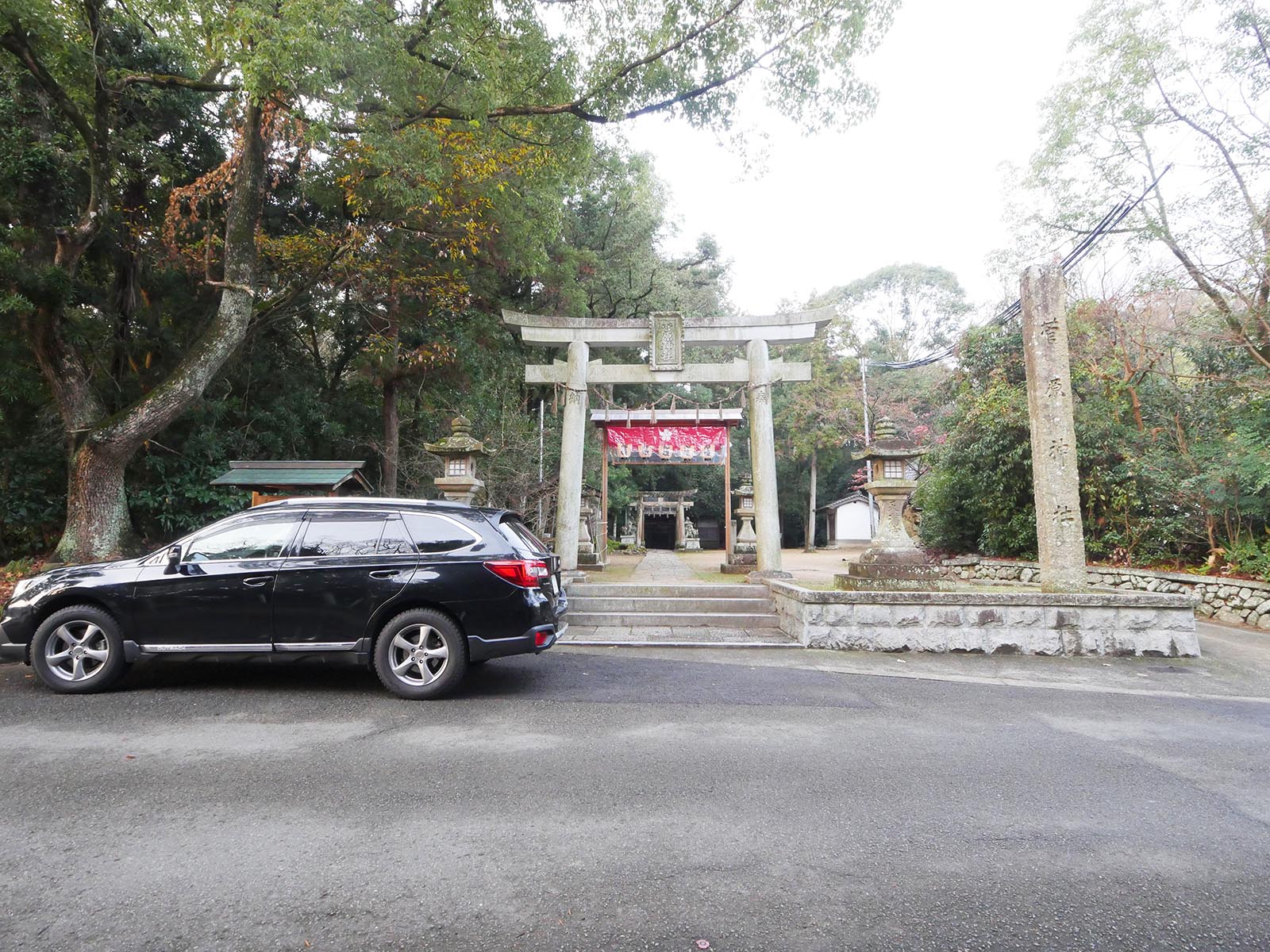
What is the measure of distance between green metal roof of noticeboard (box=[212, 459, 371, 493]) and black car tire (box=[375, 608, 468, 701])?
426 cm

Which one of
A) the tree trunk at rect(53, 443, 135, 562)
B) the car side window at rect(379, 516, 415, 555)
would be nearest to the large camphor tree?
the tree trunk at rect(53, 443, 135, 562)

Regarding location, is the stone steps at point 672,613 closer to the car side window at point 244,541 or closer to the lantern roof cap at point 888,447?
the lantern roof cap at point 888,447

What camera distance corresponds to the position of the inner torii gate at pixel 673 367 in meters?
10.5

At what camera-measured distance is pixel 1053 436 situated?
773 cm

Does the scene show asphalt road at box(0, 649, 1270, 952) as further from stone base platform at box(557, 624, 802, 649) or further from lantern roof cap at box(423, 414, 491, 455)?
lantern roof cap at box(423, 414, 491, 455)

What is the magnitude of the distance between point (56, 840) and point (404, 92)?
9839mm

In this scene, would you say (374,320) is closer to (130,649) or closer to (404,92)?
(404,92)

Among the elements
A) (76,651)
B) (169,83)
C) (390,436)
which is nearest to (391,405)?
(390,436)

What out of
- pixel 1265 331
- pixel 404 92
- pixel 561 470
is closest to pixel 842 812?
pixel 561 470

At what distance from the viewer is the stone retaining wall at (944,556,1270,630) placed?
29.4ft

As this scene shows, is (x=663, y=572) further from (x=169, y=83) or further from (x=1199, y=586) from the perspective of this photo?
(x=169, y=83)

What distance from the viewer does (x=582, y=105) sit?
9.53 m

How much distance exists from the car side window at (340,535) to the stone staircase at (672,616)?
2.86 meters

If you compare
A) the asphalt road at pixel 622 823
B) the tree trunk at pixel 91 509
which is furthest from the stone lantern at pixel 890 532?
the tree trunk at pixel 91 509
